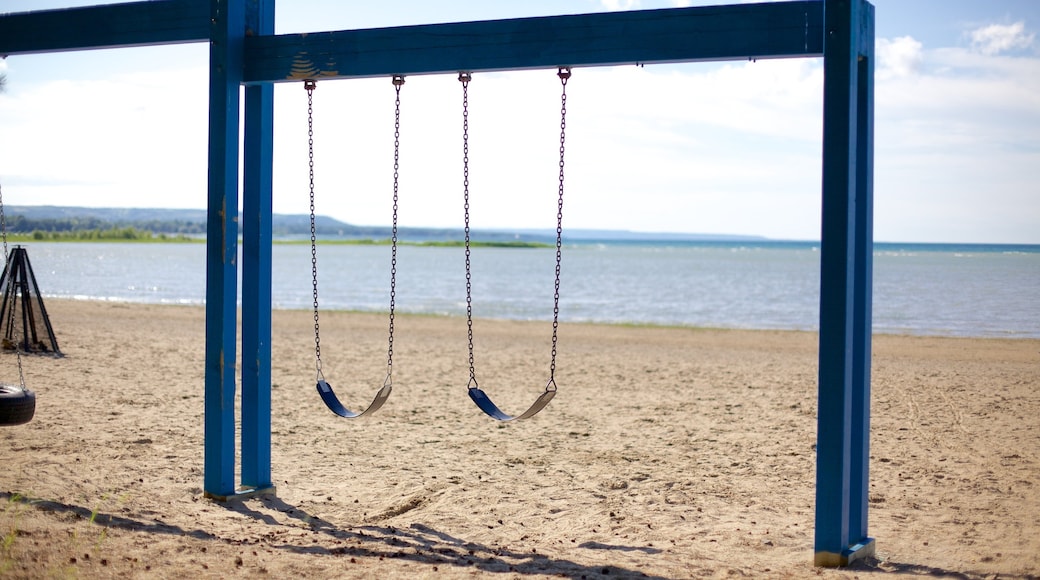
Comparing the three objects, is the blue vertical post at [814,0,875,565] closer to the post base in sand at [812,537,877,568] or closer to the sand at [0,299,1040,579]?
the post base in sand at [812,537,877,568]

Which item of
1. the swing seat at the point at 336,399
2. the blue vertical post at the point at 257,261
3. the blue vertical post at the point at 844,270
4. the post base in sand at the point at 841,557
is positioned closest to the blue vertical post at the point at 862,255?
the blue vertical post at the point at 844,270

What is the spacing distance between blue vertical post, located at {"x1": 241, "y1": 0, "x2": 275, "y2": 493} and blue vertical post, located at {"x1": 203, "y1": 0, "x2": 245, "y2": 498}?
122 millimetres

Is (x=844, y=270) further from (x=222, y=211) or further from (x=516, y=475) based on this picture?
(x=222, y=211)

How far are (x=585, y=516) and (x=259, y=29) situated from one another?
332 cm

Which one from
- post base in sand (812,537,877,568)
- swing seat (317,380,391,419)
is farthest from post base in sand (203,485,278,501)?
post base in sand (812,537,877,568)

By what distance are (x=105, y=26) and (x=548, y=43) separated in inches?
107

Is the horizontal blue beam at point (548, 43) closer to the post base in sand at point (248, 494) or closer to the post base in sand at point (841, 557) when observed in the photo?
the post base in sand at point (841, 557)

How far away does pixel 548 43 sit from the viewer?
4297 millimetres

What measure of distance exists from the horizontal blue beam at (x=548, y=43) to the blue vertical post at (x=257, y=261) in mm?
175

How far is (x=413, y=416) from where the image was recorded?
824 cm

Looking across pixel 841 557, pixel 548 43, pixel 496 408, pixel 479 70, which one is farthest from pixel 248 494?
pixel 841 557

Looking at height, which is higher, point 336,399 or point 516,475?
point 336,399

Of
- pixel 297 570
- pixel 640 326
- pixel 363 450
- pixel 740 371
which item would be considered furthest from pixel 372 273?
pixel 297 570

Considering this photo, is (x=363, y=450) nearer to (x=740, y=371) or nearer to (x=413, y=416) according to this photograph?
(x=413, y=416)
